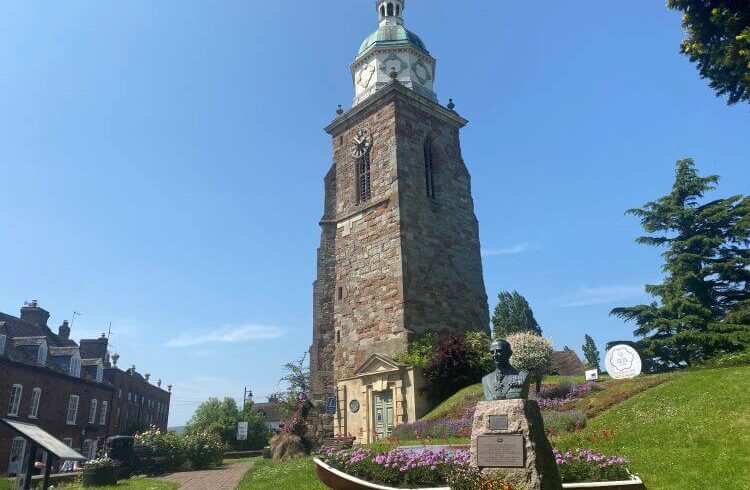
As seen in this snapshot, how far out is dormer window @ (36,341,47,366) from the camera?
31.3 m

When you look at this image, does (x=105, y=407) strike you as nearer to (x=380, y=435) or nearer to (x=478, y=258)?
(x=380, y=435)

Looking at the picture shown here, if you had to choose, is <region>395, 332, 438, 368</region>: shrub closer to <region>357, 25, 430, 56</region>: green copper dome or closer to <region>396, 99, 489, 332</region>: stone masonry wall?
<region>396, 99, 489, 332</region>: stone masonry wall

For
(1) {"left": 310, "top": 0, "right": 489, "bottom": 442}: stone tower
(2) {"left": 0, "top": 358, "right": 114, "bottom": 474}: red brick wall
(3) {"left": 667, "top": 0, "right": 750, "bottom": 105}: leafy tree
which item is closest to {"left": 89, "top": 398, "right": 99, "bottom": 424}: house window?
(2) {"left": 0, "top": 358, "right": 114, "bottom": 474}: red brick wall

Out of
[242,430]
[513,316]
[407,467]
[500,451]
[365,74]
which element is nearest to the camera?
[500,451]

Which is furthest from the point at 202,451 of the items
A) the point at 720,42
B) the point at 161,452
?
the point at 720,42

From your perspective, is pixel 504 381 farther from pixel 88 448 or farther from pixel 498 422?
pixel 88 448

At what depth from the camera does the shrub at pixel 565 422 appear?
14.2m

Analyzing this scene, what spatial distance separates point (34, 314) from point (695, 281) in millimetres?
41866

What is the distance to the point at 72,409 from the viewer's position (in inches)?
1372

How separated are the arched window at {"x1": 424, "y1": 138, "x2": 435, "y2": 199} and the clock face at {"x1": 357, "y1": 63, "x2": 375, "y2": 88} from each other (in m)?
5.41

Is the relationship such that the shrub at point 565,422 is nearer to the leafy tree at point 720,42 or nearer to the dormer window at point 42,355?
the leafy tree at point 720,42

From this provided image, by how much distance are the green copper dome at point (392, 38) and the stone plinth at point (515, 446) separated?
27.6 meters

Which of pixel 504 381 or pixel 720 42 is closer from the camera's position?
pixel 504 381

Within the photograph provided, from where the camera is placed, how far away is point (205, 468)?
2356 cm
